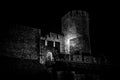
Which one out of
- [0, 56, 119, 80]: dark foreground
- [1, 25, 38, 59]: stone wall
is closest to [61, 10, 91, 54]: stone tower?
[0, 56, 119, 80]: dark foreground

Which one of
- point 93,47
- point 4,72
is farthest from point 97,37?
point 4,72

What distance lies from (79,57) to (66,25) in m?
9.22

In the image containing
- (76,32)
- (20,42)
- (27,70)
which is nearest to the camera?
(27,70)

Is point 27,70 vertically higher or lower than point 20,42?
lower

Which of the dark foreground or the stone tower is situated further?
the stone tower

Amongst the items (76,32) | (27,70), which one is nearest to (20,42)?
(27,70)

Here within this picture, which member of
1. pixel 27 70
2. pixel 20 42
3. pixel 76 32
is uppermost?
pixel 76 32

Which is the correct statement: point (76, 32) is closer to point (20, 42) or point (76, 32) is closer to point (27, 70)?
point (20, 42)

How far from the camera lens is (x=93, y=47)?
23156 millimetres

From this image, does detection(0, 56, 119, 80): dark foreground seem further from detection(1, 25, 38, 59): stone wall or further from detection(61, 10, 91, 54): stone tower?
detection(61, 10, 91, 54): stone tower

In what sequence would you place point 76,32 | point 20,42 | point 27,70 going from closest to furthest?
point 27,70 < point 20,42 < point 76,32

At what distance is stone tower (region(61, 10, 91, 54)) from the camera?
900 inches

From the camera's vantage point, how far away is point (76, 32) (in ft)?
78.2

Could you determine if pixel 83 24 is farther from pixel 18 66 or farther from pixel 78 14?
pixel 18 66
